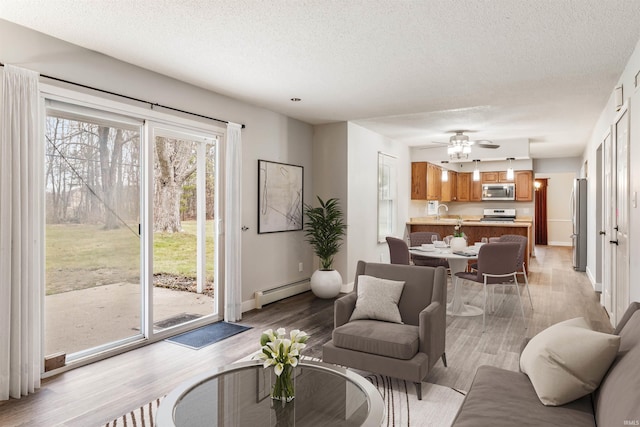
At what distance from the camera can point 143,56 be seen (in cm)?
345

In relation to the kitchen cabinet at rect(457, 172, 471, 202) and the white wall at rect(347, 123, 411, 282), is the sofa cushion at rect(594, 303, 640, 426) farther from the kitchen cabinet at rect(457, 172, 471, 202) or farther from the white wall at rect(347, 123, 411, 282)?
the kitchen cabinet at rect(457, 172, 471, 202)

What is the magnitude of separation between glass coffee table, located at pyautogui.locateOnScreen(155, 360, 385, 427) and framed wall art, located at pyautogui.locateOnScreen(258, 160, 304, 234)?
3167mm

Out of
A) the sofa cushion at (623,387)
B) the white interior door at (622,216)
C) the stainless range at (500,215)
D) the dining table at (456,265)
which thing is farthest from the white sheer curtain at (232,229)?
the stainless range at (500,215)

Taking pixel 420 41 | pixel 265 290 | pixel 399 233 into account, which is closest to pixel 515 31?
pixel 420 41

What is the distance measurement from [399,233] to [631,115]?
4937 millimetres

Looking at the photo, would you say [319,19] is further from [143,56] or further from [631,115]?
[631,115]

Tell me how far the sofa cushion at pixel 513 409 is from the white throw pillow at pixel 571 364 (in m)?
0.06

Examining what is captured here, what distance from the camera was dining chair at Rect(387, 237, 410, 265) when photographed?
519 cm

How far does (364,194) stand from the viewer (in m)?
6.55

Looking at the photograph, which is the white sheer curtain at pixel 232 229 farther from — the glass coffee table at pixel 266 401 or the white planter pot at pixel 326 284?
the glass coffee table at pixel 266 401

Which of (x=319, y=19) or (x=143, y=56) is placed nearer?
(x=319, y=19)

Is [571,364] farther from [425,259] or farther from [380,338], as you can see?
[425,259]

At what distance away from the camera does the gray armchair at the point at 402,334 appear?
268cm

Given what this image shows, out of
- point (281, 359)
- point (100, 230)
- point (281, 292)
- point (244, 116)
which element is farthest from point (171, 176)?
point (281, 359)
